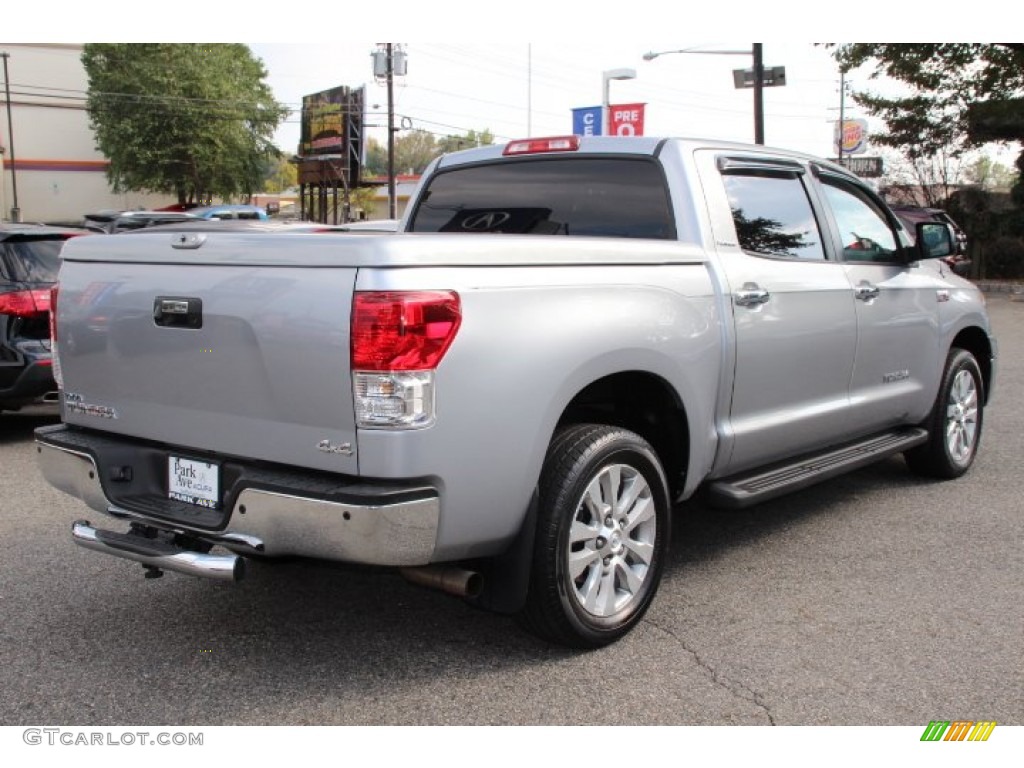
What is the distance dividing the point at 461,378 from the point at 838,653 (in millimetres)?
1794

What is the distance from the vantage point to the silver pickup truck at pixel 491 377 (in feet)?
10.1

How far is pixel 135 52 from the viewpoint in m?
52.5

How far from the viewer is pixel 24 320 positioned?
7516 mm

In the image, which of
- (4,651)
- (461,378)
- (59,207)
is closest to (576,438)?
(461,378)

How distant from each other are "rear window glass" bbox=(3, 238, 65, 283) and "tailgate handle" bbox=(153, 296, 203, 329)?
4822 mm

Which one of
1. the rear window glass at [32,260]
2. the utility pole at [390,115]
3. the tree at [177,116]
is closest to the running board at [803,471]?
the rear window glass at [32,260]

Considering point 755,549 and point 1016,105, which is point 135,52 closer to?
point 1016,105

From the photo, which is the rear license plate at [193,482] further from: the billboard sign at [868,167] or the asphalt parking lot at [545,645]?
the billboard sign at [868,167]

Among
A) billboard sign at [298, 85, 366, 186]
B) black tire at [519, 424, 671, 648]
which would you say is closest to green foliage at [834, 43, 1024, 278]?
black tire at [519, 424, 671, 648]

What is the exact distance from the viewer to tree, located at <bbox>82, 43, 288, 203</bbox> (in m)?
51.6

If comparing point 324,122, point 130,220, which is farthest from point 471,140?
point 130,220

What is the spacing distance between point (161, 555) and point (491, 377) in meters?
1.29

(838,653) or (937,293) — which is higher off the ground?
(937,293)

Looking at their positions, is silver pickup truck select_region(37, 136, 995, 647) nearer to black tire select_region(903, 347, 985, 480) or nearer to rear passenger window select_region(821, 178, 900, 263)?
rear passenger window select_region(821, 178, 900, 263)
